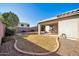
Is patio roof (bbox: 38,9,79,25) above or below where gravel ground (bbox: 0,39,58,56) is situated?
above

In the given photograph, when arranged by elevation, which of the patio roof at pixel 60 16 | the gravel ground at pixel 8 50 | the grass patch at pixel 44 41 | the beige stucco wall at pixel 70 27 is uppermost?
the patio roof at pixel 60 16

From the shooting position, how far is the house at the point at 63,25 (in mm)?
5359

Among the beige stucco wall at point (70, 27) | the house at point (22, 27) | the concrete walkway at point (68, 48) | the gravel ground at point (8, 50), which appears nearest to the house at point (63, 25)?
the beige stucco wall at point (70, 27)

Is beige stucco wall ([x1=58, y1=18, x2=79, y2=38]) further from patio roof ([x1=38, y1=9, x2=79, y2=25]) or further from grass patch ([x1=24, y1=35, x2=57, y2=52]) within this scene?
grass patch ([x1=24, y1=35, x2=57, y2=52])

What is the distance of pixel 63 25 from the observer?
551cm

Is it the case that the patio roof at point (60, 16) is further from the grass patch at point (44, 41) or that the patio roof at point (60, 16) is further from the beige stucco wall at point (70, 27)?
the grass patch at point (44, 41)

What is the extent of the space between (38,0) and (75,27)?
4.64 feet

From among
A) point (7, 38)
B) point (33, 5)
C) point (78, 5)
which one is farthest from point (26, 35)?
point (78, 5)

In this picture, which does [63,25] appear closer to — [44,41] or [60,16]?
[60,16]

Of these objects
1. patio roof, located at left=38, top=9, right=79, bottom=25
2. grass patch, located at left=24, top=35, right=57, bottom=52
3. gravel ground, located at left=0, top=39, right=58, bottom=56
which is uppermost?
patio roof, located at left=38, top=9, right=79, bottom=25

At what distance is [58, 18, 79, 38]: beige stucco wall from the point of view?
17.6 ft

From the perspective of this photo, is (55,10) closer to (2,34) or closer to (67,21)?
(67,21)

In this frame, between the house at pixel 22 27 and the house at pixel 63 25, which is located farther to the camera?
the house at pixel 22 27

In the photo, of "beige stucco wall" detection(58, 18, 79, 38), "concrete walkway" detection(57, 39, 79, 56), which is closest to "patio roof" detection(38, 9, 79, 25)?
"beige stucco wall" detection(58, 18, 79, 38)
